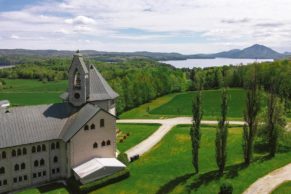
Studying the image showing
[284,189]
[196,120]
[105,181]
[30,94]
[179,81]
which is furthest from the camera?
[30,94]

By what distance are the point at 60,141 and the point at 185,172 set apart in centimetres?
1932

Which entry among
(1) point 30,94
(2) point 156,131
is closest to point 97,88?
(2) point 156,131

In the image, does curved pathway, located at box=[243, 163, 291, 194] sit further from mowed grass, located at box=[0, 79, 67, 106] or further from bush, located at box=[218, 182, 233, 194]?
Result: mowed grass, located at box=[0, 79, 67, 106]

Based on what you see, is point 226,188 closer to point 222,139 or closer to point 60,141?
point 222,139

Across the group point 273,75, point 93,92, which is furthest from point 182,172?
point 273,75

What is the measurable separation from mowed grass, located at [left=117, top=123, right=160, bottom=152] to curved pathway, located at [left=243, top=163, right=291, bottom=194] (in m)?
26.4

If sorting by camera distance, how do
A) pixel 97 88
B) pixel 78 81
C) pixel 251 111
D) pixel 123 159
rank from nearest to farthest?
pixel 251 111, pixel 123 159, pixel 78 81, pixel 97 88

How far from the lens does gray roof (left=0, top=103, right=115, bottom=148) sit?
156 ft

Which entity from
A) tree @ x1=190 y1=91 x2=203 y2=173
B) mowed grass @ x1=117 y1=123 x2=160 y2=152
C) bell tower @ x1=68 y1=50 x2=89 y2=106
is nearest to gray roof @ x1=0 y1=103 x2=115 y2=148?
bell tower @ x1=68 y1=50 x2=89 y2=106

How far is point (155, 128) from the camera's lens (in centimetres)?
7775

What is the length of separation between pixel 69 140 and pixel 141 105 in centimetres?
6862

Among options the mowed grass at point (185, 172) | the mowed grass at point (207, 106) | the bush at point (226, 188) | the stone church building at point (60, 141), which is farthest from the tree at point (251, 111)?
the mowed grass at point (207, 106)

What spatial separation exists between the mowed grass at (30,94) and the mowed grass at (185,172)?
83302 millimetres

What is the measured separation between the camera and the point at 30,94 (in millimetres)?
152375
